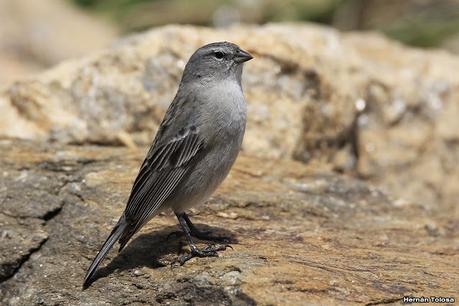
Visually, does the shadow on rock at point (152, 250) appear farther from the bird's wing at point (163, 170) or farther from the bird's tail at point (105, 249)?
the bird's wing at point (163, 170)

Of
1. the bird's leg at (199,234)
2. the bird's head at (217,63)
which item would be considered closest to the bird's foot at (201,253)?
the bird's leg at (199,234)

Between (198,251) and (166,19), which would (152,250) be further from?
(166,19)

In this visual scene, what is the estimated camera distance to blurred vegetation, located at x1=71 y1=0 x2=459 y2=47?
1487 cm

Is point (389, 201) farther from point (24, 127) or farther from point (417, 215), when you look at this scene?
point (24, 127)

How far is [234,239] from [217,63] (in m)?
1.43

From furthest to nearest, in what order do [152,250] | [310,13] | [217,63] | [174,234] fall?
1. [310,13]
2. [217,63]
3. [174,234]
4. [152,250]

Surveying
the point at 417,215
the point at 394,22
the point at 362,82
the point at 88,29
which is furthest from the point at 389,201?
the point at 88,29

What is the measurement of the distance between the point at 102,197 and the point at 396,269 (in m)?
2.50

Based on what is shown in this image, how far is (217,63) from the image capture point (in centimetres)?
670


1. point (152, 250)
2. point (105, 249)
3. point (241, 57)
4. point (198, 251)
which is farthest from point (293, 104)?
point (105, 249)

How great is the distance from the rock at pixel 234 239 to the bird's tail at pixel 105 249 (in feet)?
0.26

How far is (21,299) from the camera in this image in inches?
230

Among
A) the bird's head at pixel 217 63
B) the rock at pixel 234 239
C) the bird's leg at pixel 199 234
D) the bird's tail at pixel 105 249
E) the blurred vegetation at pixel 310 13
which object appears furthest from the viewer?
the blurred vegetation at pixel 310 13

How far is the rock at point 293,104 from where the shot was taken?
860 centimetres
